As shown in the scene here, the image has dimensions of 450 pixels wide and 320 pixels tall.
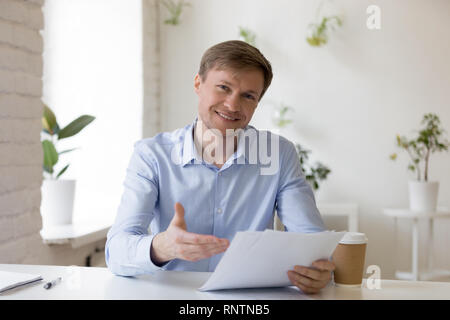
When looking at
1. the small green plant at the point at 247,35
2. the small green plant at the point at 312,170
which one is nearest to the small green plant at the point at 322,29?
the small green plant at the point at 247,35

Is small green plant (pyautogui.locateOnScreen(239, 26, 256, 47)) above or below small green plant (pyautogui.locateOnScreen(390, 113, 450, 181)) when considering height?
above

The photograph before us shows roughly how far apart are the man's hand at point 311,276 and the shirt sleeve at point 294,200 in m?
0.33

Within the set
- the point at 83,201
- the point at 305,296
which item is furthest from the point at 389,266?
Answer: the point at 305,296

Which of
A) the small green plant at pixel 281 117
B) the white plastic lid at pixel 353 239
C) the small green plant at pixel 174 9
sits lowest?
the white plastic lid at pixel 353 239

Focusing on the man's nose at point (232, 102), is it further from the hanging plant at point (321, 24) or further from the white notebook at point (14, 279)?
the hanging plant at point (321, 24)

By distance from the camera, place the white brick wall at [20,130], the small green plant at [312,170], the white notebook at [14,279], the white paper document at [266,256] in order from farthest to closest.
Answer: the small green plant at [312,170] < the white brick wall at [20,130] < the white notebook at [14,279] < the white paper document at [266,256]

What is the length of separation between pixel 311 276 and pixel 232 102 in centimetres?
60

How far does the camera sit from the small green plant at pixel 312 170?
3.28m

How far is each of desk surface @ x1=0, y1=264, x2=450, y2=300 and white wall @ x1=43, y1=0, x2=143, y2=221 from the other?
6.24 ft

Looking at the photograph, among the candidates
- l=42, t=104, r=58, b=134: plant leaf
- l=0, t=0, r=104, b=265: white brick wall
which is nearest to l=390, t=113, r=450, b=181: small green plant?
l=42, t=104, r=58, b=134: plant leaf

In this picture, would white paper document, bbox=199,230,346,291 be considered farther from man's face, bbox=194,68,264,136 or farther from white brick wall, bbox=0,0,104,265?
white brick wall, bbox=0,0,104,265

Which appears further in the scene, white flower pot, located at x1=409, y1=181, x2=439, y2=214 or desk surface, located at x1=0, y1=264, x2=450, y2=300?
white flower pot, located at x1=409, y1=181, x2=439, y2=214

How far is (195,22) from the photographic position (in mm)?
3660

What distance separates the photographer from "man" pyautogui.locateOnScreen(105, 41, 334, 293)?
1.43 m
